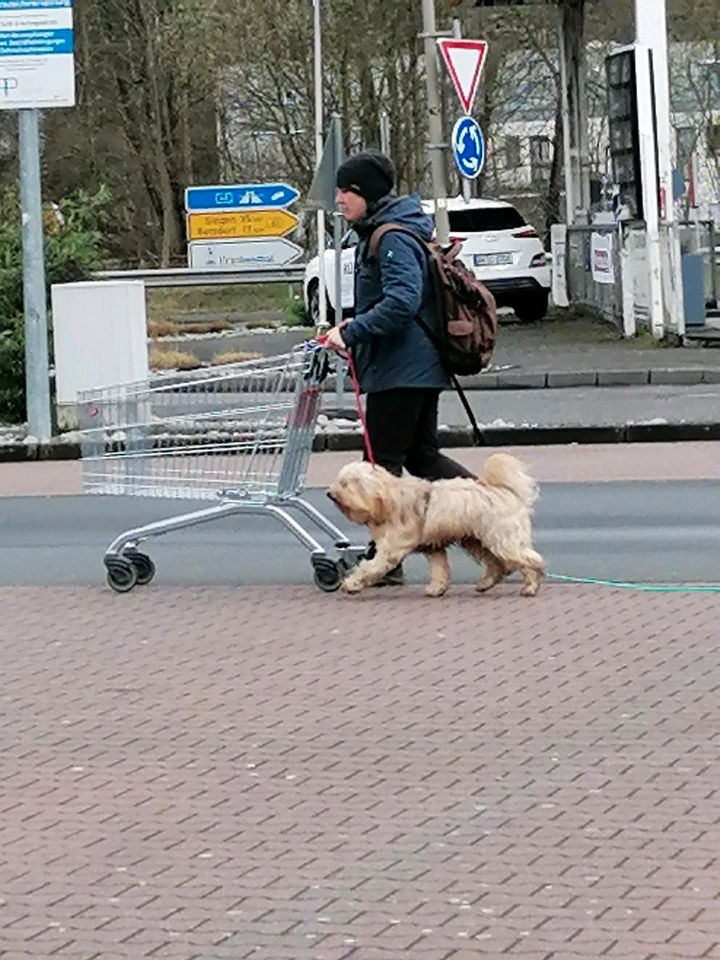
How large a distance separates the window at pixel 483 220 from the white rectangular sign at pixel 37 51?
568 inches

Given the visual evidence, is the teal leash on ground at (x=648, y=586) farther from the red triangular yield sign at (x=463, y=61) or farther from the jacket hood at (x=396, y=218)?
the red triangular yield sign at (x=463, y=61)

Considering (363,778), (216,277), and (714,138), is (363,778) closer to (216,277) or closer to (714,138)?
(216,277)

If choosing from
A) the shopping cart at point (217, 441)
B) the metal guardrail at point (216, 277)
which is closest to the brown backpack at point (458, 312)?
the shopping cart at point (217, 441)

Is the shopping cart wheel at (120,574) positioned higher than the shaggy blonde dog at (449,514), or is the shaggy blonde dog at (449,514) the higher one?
the shaggy blonde dog at (449,514)

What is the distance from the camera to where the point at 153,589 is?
10516 millimetres

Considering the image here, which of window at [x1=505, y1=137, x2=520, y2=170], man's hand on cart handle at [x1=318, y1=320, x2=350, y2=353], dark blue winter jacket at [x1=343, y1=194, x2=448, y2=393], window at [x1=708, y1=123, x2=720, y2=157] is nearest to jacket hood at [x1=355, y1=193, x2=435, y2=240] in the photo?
dark blue winter jacket at [x1=343, y1=194, x2=448, y2=393]

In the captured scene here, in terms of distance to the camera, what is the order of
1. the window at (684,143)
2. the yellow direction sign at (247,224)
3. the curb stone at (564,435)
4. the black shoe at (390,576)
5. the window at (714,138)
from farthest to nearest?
the window at (714,138)
the window at (684,143)
the yellow direction sign at (247,224)
the curb stone at (564,435)
the black shoe at (390,576)

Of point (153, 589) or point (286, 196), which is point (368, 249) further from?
point (286, 196)

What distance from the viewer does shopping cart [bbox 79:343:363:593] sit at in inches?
387

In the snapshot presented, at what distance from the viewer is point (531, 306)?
31.0m

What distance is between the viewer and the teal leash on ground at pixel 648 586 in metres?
9.91

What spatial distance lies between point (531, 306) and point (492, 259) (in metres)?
0.93

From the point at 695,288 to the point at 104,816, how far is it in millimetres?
19715

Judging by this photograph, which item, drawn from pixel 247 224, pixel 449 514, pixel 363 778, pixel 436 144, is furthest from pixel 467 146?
pixel 363 778
